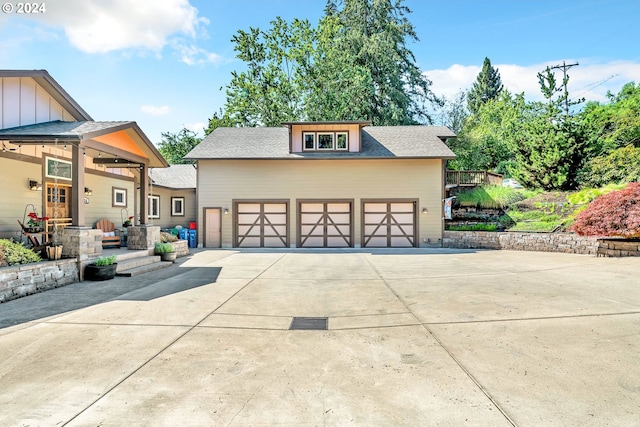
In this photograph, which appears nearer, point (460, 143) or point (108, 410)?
point (108, 410)

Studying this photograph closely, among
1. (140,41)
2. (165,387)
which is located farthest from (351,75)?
(165,387)

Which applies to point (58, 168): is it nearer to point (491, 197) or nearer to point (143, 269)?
point (143, 269)

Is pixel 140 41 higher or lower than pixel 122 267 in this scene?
higher

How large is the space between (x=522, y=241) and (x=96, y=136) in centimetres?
1574

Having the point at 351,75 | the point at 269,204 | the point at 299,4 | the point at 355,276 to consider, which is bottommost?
the point at 355,276

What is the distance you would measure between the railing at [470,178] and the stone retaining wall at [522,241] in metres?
3.42

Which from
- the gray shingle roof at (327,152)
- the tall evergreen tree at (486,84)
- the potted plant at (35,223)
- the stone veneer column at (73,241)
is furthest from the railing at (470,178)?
the tall evergreen tree at (486,84)

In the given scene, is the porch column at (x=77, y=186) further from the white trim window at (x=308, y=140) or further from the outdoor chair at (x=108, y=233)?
the white trim window at (x=308, y=140)

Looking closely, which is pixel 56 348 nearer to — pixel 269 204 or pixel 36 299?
pixel 36 299

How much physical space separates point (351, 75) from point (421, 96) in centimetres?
1036

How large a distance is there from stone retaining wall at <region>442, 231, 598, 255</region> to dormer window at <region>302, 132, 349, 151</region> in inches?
256

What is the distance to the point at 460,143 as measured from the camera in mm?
26062

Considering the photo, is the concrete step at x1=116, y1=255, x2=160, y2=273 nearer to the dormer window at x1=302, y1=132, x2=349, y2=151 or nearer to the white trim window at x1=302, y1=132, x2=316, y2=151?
the white trim window at x1=302, y1=132, x2=316, y2=151

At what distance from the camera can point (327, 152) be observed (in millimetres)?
15516
